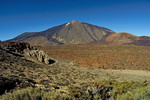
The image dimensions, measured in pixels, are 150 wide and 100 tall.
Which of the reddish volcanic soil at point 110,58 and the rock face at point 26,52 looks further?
the reddish volcanic soil at point 110,58

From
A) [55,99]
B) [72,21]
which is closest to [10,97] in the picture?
[55,99]

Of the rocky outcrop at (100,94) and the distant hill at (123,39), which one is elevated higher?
the distant hill at (123,39)

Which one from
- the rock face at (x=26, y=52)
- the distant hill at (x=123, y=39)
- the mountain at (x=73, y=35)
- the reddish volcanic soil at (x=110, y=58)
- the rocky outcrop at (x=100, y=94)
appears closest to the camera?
the rocky outcrop at (x=100, y=94)

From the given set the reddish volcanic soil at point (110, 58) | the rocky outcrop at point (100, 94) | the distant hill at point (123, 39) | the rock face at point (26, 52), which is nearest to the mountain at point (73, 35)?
the distant hill at point (123, 39)

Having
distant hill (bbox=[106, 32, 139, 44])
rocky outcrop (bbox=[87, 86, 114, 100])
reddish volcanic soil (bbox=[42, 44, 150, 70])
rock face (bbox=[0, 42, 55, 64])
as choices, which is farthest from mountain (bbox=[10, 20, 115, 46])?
rocky outcrop (bbox=[87, 86, 114, 100])

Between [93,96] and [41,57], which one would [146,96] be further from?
[41,57]

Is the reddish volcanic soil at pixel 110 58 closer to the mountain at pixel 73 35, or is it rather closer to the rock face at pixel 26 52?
the rock face at pixel 26 52

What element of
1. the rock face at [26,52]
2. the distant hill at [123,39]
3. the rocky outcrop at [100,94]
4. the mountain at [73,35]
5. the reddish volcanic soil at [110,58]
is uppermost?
the mountain at [73,35]

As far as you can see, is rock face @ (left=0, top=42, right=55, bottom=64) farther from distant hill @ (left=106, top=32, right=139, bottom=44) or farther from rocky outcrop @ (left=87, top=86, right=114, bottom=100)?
distant hill @ (left=106, top=32, right=139, bottom=44)

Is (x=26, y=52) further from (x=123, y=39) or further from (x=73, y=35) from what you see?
(x=73, y=35)

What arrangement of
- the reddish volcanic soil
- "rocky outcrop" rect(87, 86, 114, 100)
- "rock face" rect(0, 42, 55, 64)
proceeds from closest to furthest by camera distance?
"rocky outcrop" rect(87, 86, 114, 100) < "rock face" rect(0, 42, 55, 64) < the reddish volcanic soil

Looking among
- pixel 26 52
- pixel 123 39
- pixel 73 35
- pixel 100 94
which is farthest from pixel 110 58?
pixel 73 35

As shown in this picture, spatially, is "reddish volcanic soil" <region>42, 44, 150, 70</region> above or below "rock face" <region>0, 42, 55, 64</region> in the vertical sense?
below

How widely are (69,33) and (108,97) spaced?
144525 mm
